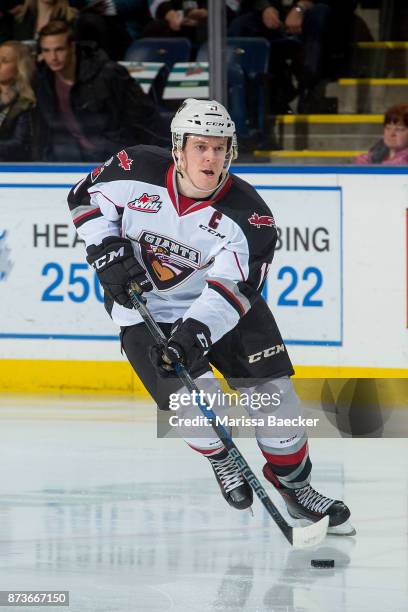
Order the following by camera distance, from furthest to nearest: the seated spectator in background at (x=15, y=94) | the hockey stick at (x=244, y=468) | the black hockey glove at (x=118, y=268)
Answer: the seated spectator in background at (x=15, y=94) < the black hockey glove at (x=118, y=268) < the hockey stick at (x=244, y=468)

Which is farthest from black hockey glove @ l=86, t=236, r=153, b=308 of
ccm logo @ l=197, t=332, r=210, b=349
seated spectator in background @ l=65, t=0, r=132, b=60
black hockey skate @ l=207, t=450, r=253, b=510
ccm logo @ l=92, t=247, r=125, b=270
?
seated spectator in background @ l=65, t=0, r=132, b=60

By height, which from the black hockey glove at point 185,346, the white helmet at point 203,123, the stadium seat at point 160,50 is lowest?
the black hockey glove at point 185,346

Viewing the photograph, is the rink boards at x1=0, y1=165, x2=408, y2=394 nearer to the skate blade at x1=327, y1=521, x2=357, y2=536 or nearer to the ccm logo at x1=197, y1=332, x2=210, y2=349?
the skate blade at x1=327, y1=521, x2=357, y2=536

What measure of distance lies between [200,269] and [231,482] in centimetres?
59

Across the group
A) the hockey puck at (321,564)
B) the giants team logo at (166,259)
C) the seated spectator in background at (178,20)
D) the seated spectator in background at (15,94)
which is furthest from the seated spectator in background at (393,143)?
the hockey puck at (321,564)

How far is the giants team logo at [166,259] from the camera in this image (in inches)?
148

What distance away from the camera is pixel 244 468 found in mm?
3631

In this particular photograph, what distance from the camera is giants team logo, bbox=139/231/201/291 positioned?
3748 millimetres

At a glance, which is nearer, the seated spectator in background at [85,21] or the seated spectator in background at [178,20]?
the seated spectator in background at [178,20]

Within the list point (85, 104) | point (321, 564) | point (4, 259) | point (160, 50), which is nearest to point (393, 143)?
point (160, 50)

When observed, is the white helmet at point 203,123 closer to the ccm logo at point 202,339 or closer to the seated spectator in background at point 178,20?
the ccm logo at point 202,339

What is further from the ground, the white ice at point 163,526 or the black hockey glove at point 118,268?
the black hockey glove at point 118,268

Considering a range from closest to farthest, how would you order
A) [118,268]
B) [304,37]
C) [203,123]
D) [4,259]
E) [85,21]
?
[203,123], [118,268], [4,259], [304,37], [85,21]

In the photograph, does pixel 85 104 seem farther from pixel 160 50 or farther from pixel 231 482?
pixel 231 482
